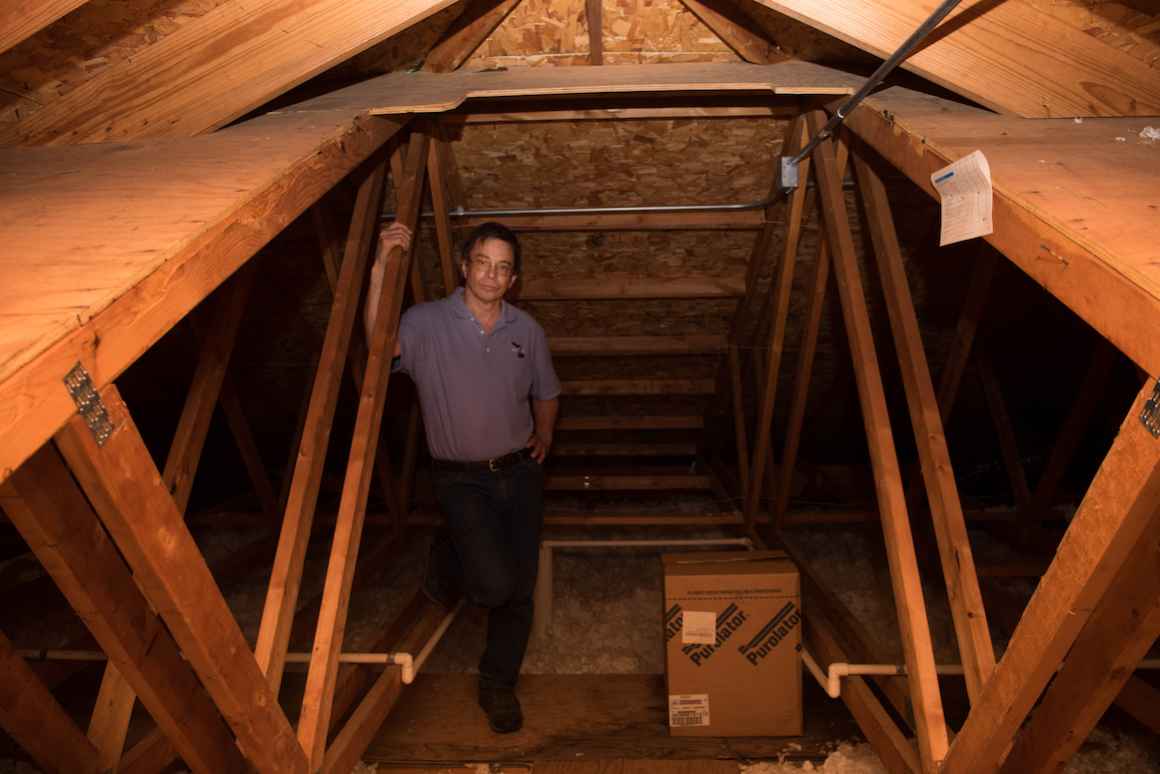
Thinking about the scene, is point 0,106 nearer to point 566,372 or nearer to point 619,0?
point 619,0

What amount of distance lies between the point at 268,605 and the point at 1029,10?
234 cm

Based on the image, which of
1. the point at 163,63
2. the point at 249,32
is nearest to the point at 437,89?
the point at 249,32

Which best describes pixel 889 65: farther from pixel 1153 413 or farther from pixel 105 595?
pixel 105 595

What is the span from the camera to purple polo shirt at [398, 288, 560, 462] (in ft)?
8.95

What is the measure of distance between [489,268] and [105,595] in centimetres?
155

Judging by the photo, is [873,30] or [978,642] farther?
[873,30]

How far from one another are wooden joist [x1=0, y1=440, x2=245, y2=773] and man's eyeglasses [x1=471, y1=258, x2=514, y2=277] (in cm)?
144

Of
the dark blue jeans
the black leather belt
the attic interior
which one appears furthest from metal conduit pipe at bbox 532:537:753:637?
the black leather belt

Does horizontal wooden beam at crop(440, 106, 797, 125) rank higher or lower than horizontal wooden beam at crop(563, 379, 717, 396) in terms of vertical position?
higher

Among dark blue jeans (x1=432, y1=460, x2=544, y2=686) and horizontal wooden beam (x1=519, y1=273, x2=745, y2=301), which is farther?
horizontal wooden beam (x1=519, y1=273, x2=745, y2=301)

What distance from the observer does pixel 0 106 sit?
6.63ft

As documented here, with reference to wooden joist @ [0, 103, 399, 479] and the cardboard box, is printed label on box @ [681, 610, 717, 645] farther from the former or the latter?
wooden joist @ [0, 103, 399, 479]

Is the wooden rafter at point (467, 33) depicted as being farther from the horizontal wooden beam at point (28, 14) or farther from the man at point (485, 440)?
the horizontal wooden beam at point (28, 14)

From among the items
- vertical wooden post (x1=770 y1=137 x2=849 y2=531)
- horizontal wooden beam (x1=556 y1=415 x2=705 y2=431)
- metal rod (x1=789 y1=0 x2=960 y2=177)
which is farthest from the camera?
horizontal wooden beam (x1=556 y1=415 x2=705 y2=431)
